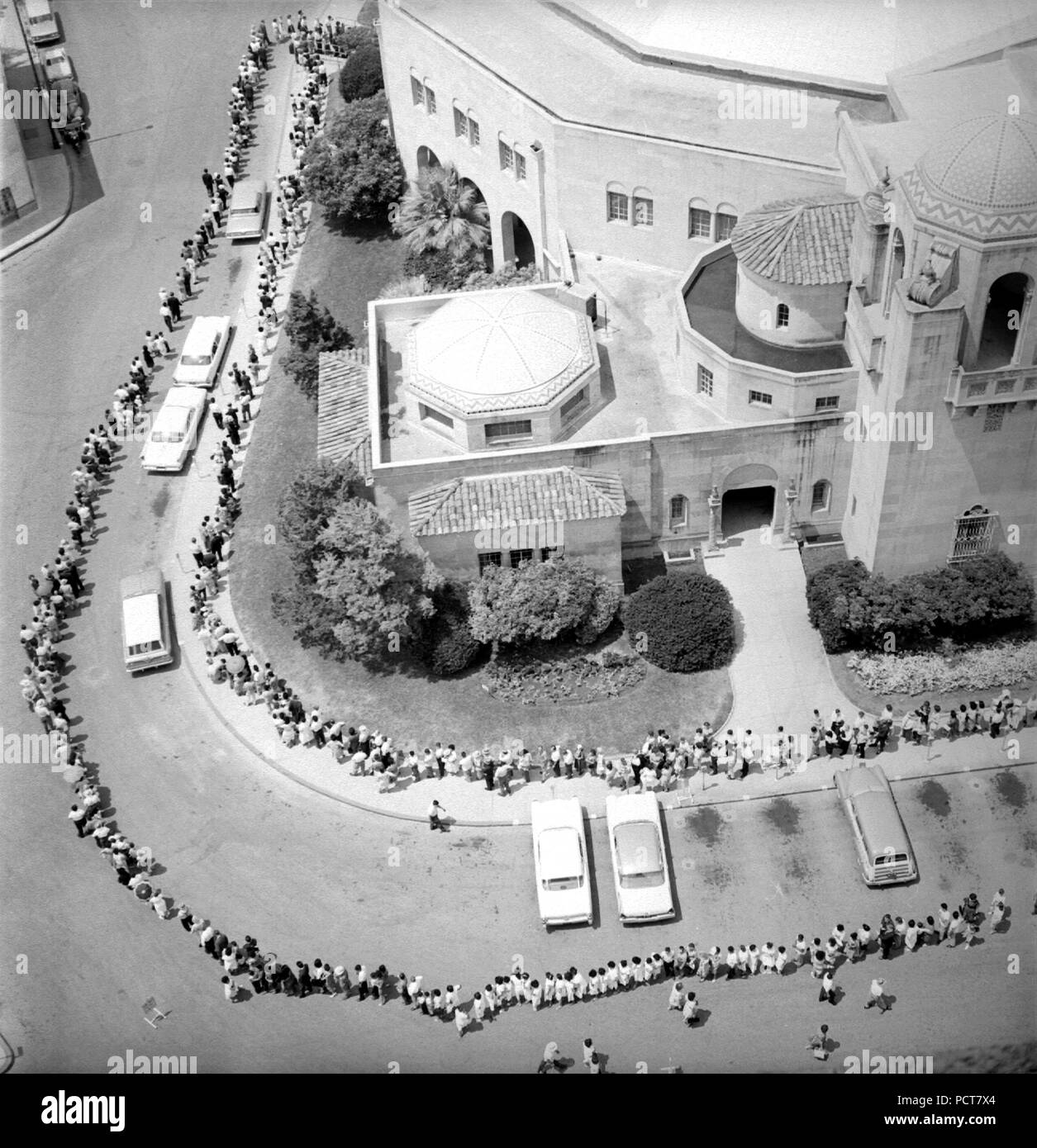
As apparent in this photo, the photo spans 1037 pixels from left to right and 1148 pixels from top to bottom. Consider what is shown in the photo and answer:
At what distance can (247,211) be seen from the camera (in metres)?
86.1

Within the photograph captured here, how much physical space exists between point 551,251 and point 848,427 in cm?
1942

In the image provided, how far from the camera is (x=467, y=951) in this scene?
51.3 meters

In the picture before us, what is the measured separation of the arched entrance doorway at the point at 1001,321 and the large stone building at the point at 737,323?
0.35 ft

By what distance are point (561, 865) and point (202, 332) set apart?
124 feet

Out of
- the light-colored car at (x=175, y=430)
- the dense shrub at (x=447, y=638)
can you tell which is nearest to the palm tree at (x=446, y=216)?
the light-colored car at (x=175, y=430)

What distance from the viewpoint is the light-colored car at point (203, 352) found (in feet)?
246

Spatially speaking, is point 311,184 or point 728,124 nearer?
point 728,124

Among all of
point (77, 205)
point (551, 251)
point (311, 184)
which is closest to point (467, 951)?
point (551, 251)

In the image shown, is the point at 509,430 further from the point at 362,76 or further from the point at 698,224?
the point at 362,76

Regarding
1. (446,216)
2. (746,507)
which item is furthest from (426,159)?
(746,507)
